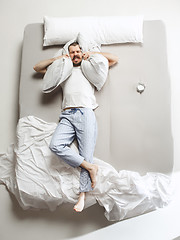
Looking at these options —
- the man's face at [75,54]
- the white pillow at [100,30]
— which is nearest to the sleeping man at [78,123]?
the man's face at [75,54]

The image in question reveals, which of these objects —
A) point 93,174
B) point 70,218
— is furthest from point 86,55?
point 70,218

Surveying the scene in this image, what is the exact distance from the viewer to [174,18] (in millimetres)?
2369

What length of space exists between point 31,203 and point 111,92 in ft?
3.00

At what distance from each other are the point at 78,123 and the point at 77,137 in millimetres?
92

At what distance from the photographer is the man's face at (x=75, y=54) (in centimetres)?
190

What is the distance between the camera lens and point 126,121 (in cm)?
185

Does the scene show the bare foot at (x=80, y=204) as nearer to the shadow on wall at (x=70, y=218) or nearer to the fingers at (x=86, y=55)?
the shadow on wall at (x=70, y=218)

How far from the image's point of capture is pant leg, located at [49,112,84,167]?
1.64 metres

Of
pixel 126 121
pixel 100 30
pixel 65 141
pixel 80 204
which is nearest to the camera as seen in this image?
pixel 80 204

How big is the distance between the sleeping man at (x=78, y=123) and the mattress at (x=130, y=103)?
0.09 meters

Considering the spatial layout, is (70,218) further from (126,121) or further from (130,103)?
(130,103)

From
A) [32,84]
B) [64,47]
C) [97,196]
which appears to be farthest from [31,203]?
[64,47]

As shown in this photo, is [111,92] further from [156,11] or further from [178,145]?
[156,11]

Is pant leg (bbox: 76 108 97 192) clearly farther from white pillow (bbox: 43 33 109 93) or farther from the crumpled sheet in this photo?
white pillow (bbox: 43 33 109 93)
